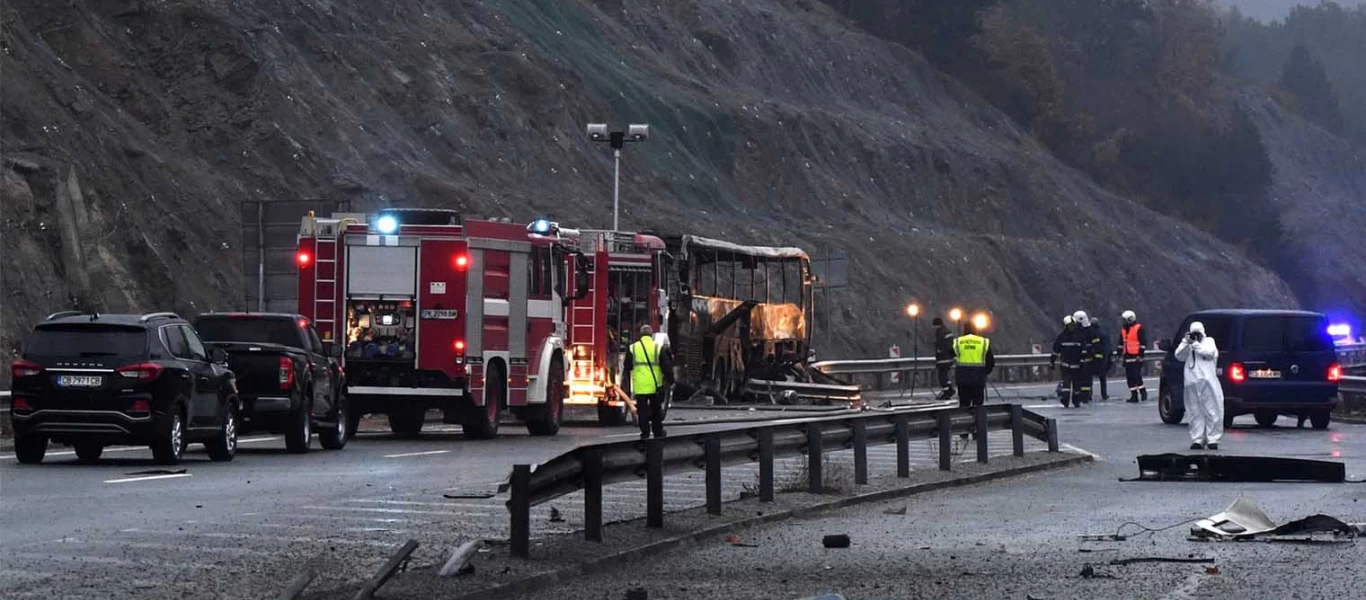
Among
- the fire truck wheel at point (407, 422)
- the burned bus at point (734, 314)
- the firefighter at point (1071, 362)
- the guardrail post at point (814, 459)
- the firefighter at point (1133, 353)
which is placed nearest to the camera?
the guardrail post at point (814, 459)

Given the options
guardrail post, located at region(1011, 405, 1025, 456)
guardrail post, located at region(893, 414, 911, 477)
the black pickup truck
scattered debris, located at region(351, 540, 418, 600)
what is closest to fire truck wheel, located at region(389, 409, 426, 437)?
the black pickup truck

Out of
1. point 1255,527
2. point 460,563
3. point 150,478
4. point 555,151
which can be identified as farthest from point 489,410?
point 555,151

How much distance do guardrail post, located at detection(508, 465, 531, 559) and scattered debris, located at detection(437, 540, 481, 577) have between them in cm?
64

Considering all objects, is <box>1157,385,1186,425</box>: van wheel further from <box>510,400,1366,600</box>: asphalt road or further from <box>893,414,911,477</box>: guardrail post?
A: <box>893,414,911,477</box>: guardrail post

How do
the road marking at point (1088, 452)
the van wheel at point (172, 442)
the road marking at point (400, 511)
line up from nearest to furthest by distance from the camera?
the road marking at point (400, 511)
the van wheel at point (172, 442)
the road marking at point (1088, 452)

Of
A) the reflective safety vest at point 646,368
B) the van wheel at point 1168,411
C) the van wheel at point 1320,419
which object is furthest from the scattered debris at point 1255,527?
the van wheel at point 1168,411

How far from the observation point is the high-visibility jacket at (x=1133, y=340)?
1741 inches

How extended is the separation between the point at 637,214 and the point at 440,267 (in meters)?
29.6

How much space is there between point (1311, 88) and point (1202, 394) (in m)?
136

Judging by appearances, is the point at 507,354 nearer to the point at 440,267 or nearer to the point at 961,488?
the point at 440,267

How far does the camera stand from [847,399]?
42.3 metres

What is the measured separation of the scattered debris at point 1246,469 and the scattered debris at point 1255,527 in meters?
5.70

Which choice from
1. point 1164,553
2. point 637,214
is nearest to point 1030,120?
point 637,214

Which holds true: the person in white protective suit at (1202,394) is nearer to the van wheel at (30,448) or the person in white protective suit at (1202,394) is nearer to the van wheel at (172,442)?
the van wheel at (172,442)
